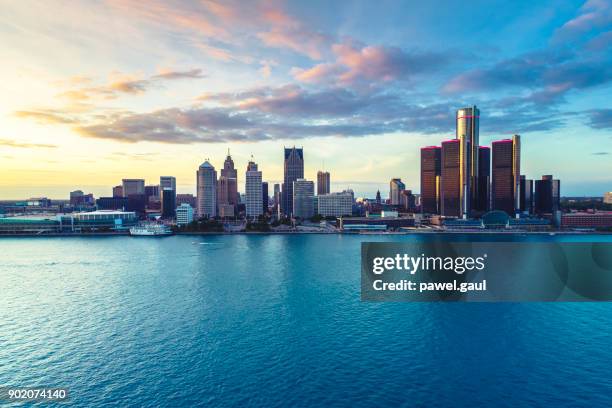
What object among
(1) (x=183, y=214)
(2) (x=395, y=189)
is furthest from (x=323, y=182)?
(1) (x=183, y=214)

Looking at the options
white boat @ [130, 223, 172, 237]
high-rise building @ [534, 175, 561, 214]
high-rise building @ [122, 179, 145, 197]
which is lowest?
white boat @ [130, 223, 172, 237]

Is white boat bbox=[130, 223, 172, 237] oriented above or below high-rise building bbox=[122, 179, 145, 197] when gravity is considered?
below

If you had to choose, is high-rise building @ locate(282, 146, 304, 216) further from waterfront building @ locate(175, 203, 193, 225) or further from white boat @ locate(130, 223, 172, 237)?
white boat @ locate(130, 223, 172, 237)

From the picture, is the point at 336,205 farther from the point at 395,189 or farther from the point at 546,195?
the point at 546,195

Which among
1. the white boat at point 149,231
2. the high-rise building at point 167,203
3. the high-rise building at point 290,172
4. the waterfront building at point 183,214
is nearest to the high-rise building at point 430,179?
the high-rise building at point 290,172

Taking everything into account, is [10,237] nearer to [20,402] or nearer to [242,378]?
[20,402]

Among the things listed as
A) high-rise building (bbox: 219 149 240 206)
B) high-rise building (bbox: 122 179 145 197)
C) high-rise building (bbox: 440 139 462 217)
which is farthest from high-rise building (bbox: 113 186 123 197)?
high-rise building (bbox: 440 139 462 217)
